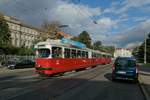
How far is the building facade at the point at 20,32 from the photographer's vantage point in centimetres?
10138

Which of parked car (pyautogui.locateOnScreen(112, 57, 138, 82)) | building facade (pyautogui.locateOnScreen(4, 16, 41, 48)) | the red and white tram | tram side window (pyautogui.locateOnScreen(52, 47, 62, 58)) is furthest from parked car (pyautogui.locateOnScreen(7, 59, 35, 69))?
building facade (pyautogui.locateOnScreen(4, 16, 41, 48))

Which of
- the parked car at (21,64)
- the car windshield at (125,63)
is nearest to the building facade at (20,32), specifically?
the parked car at (21,64)

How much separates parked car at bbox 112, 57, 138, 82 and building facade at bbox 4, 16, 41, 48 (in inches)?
3127

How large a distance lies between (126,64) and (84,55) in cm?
1513

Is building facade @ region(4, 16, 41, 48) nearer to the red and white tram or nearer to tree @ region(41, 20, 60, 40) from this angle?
tree @ region(41, 20, 60, 40)

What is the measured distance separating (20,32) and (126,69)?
90.2 m

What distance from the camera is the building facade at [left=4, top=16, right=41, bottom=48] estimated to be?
101375mm

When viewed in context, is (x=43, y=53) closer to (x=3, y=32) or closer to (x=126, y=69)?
(x=126, y=69)

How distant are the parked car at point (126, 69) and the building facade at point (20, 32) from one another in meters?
79.4

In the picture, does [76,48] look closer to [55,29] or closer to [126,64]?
[126,64]

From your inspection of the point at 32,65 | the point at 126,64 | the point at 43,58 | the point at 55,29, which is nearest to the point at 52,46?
the point at 43,58

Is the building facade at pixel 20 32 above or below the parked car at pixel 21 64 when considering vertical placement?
above

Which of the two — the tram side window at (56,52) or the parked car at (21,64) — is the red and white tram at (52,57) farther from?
the parked car at (21,64)

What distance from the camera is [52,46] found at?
24.4 metres
